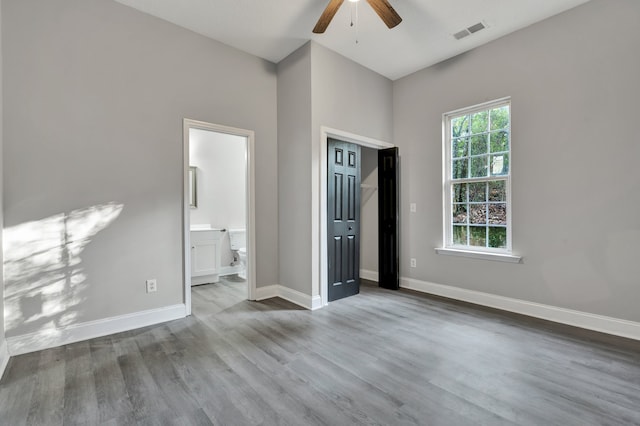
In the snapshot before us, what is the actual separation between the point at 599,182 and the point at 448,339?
212 centimetres

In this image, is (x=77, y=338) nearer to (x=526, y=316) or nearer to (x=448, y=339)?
(x=448, y=339)

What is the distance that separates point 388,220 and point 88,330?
12.3 ft

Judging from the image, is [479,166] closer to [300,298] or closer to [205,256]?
[300,298]

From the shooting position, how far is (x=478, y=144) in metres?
3.80

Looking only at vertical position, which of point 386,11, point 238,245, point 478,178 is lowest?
point 238,245

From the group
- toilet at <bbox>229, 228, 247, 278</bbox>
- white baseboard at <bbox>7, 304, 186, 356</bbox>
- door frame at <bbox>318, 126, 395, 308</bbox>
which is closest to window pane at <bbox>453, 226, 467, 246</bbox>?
door frame at <bbox>318, 126, 395, 308</bbox>

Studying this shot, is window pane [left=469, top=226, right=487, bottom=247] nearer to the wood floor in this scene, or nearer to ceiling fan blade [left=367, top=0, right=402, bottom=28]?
the wood floor

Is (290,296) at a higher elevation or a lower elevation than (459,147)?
lower

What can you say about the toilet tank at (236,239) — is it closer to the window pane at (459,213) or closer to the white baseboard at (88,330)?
the white baseboard at (88,330)

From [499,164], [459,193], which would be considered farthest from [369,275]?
[499,164]

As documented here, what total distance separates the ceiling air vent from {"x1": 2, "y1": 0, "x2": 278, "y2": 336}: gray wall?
9.18 ft

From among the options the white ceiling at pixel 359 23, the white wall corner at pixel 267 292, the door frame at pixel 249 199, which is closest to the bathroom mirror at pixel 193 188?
the door frame at pixel 249 199

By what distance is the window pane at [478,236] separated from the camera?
3744 mm

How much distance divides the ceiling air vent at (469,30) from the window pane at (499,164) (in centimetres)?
144
